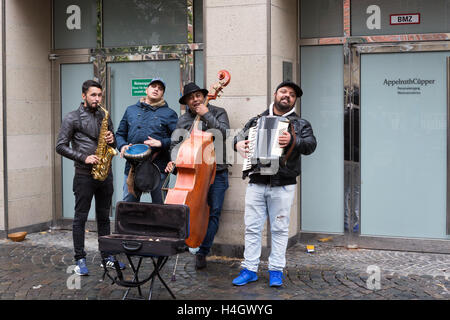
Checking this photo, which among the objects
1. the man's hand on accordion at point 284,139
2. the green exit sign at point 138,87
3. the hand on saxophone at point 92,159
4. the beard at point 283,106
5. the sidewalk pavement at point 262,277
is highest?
the green exit sign at point 138,87

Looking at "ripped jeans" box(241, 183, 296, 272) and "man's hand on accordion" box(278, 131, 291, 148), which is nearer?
"man's hand on accordion" box(278, 131, 291, 148)

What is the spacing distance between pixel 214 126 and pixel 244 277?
1525mm

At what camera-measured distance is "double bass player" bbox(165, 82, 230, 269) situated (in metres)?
6.60

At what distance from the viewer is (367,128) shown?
25.6ft

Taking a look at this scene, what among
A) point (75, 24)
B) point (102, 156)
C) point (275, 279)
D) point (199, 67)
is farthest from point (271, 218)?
point (75, 24)

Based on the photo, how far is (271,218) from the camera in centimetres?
628

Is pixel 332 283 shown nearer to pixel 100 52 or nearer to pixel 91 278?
pixel 91 278

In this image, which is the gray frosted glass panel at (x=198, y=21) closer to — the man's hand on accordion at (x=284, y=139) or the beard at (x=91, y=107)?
the beard at (x=91, y=107)

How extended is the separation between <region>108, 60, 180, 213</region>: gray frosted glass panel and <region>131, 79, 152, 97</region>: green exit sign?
0.04 m

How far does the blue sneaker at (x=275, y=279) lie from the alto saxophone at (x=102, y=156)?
1.97 meters

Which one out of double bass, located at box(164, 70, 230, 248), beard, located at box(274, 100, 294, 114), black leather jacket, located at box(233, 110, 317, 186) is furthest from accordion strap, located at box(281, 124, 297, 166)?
double bass, located at box(164, 70, 230, 248)

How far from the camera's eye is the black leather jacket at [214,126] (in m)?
6.57

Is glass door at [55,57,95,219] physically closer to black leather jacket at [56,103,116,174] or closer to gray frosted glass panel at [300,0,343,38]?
black leather jacket at [56,103,116,174]

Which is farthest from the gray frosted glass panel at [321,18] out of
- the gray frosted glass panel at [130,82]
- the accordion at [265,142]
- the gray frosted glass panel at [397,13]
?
the accordion at [265,142]
